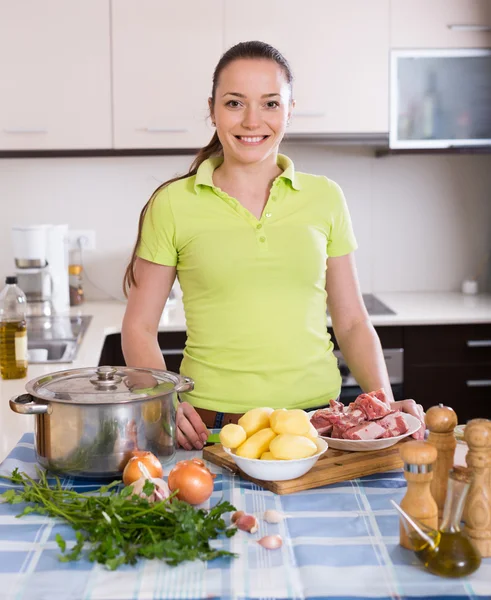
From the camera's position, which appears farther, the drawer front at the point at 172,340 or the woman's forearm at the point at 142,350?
the drawer front at the point at 172,340

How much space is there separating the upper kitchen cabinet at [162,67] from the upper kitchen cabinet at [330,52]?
0.11 meters

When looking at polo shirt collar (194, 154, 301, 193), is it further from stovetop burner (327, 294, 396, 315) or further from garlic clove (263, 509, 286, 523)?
stovetop burner (327, 294, 396, 315)

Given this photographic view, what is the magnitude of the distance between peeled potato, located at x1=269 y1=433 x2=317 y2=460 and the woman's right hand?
0.25 m

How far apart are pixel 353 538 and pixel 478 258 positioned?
8.93 ft

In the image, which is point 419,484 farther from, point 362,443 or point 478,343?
point 478,343

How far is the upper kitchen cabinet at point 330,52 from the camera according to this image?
310 cm

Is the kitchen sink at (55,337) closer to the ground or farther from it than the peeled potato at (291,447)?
closer to the ground

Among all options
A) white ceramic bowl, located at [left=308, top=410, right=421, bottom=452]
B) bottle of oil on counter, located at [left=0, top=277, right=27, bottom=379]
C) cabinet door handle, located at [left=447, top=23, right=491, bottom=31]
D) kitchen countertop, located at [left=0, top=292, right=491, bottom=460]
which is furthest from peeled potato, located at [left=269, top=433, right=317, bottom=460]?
cabinet door handle, located at [left=447, top=23, right=491, bottom=31]

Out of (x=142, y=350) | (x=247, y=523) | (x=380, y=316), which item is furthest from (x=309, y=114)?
(x=247, y=523)

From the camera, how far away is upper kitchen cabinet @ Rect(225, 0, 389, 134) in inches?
122

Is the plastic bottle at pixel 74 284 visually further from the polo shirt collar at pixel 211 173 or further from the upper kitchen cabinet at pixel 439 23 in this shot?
the polo shirt collar at pixel 211 173

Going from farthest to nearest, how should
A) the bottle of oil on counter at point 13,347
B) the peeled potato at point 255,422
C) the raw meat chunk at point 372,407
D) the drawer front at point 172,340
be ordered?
the drawer front at point 172,340 → the bottle of oil on counter at point 13,347 → the raw meat chunk at point 372,407 → the peeled potato at point 255,422

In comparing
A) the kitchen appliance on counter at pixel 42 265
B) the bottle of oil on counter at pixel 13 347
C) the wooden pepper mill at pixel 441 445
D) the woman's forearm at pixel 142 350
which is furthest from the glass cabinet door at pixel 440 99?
the wooden pepper mill at pixel 441 445

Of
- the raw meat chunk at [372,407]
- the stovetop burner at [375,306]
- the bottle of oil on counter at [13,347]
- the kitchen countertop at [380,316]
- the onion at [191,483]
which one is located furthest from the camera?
the stovetop burner at [375,306]
